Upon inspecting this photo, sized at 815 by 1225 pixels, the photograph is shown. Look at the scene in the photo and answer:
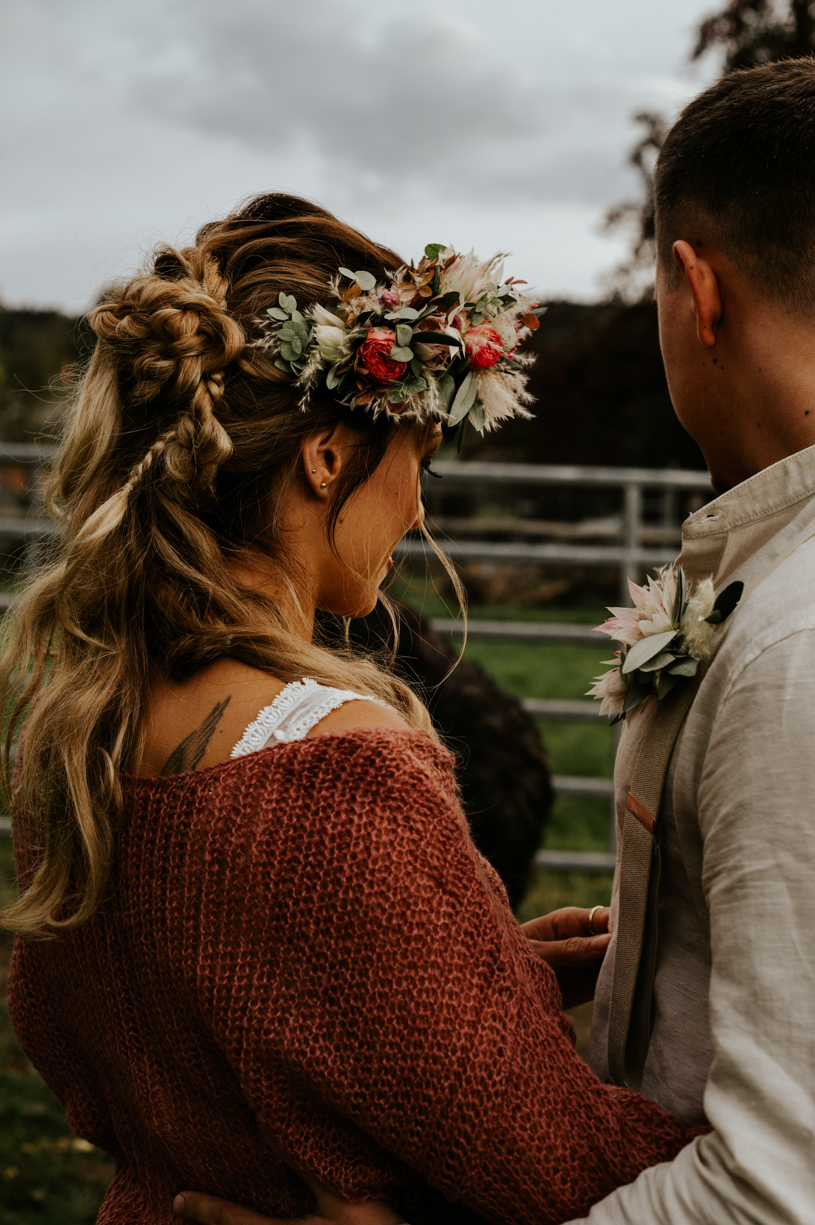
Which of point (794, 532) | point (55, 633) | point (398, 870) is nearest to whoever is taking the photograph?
point (398, 870)

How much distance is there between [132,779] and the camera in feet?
4.16

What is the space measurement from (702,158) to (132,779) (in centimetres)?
117

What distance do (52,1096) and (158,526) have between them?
9.45 ft

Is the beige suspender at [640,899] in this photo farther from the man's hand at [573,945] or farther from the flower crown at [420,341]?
the flower crown at [420,341]

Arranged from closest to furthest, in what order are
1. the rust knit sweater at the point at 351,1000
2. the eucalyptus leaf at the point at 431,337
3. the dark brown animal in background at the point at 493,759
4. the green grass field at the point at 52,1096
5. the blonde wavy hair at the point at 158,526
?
the rust knit sweater at the point at 351,1000 → the blonde wavy hair at the point at 158,526 → the eucalyptus leaf at the point at 431,337 → the green grass field at the point at 52,1096 → the dark brown animal in background at the point at 493,759

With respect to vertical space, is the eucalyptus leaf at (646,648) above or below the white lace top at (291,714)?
above

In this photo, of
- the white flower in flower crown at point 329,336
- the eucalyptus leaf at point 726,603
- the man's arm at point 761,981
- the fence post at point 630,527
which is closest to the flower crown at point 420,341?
the white flower in flower crown at point 329,336

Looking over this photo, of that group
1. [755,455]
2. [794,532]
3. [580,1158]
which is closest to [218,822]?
[580,1158]

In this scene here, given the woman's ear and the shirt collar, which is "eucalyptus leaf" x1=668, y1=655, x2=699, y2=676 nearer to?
the shirt collar

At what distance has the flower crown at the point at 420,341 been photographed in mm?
1418

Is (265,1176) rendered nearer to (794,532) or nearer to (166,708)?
(166,708)

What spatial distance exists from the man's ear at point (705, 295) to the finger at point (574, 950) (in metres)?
0.98

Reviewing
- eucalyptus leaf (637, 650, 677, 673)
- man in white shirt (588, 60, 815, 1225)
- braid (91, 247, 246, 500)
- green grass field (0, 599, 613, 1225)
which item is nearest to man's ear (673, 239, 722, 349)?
man in white shirt (588, 60, 815, 1225)

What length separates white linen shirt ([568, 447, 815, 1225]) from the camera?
968 mm
